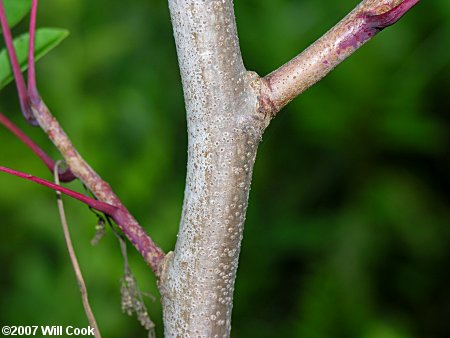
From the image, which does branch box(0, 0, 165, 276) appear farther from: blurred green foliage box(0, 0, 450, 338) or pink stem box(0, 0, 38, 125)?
blurred green foliage box(0, 0, 450, 338)

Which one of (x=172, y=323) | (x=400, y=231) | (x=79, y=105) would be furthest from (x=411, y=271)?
(x=172, y=323)

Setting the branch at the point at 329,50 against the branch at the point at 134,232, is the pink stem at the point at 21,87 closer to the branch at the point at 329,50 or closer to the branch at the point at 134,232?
the branch at the point at 134,232

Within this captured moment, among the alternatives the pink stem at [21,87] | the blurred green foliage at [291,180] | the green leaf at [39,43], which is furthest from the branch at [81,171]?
the blurred green foliage at [291,180]

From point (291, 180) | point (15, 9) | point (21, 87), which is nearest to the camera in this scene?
point (21, 87)

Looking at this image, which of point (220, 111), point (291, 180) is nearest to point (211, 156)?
point (220, 111)

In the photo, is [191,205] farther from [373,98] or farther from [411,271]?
[411,271]

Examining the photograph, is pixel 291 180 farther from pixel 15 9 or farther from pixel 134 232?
pixel 134 232
